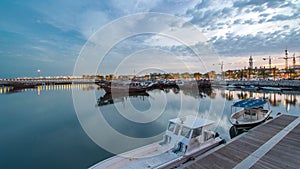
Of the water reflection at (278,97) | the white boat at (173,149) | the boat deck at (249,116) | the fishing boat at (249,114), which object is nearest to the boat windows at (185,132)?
the white boat at (173,149)

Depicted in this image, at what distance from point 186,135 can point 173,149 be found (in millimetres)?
718

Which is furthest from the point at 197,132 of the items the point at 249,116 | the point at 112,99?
the point at 112,99

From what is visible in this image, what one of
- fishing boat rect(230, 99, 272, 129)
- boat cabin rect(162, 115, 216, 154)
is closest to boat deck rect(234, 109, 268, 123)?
fishing boat rect(230, 99, 272, 129)

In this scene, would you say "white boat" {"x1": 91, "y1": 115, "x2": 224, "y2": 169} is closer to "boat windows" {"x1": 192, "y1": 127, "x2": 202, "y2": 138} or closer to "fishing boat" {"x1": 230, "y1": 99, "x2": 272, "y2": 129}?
"boat windows" {"x1": 192, "y1": 127, "x2": 202, "y2": 138}

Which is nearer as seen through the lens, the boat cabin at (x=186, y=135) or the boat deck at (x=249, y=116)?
the boat cabin at (x=186, y=135)

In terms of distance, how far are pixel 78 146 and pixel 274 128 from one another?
1030 cm

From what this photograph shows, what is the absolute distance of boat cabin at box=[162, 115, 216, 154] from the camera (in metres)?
5.35

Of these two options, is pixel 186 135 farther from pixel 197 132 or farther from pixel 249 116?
pixel 249 116

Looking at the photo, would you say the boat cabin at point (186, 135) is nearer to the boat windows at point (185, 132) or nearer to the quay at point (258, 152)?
the boat windows at point (185, 132)

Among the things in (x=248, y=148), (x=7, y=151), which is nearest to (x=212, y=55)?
(x=248, y=148)

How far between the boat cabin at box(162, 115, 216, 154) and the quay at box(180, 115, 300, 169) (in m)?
0.62

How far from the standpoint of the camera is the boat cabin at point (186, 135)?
535 cm

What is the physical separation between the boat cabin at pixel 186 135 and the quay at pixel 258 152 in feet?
2.03

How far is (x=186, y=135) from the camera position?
549cm
